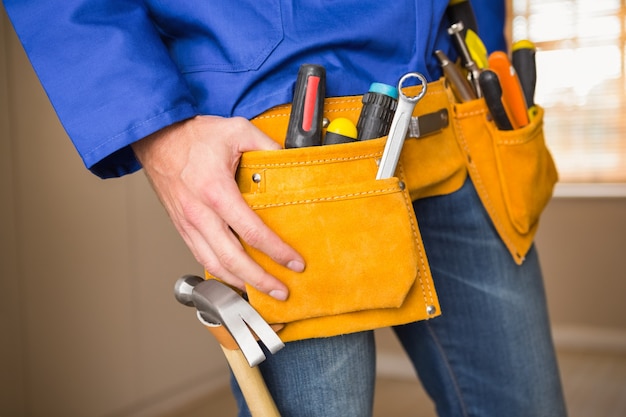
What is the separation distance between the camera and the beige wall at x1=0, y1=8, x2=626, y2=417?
174 cm

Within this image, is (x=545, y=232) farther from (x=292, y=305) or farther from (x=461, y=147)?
(x=292, y=305)

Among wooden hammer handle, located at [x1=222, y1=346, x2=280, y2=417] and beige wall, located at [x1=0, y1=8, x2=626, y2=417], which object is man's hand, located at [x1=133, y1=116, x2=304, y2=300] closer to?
wooden hammer handle, located at [x1=222, y1=346, x2=280, y2=417]

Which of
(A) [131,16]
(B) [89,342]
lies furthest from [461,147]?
(B) [89,342]

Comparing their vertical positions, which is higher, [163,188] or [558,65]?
[163,188]

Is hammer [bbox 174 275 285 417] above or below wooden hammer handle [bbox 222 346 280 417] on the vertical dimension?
above

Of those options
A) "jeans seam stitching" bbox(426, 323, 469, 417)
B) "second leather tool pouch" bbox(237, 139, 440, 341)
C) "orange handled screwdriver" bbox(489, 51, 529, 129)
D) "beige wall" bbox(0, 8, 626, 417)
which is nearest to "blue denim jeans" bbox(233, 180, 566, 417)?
"jeans seam stitching" bbox(426, 323, 469, 417)

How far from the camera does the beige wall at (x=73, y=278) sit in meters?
1.74

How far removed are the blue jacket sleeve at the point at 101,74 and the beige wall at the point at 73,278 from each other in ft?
3.88

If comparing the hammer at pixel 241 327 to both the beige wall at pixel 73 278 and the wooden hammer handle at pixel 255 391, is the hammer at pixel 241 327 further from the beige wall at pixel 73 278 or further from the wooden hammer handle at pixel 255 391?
the beige wall at pixel 73 278

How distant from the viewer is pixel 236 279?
63cm

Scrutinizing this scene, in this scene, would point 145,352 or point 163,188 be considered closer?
point 163,188

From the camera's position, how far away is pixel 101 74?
2.07 ft

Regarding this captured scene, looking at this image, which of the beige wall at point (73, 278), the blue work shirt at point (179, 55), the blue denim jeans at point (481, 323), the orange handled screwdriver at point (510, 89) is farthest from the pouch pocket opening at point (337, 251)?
the beige wall at point (73, 278)

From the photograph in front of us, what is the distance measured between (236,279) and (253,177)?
10cm
